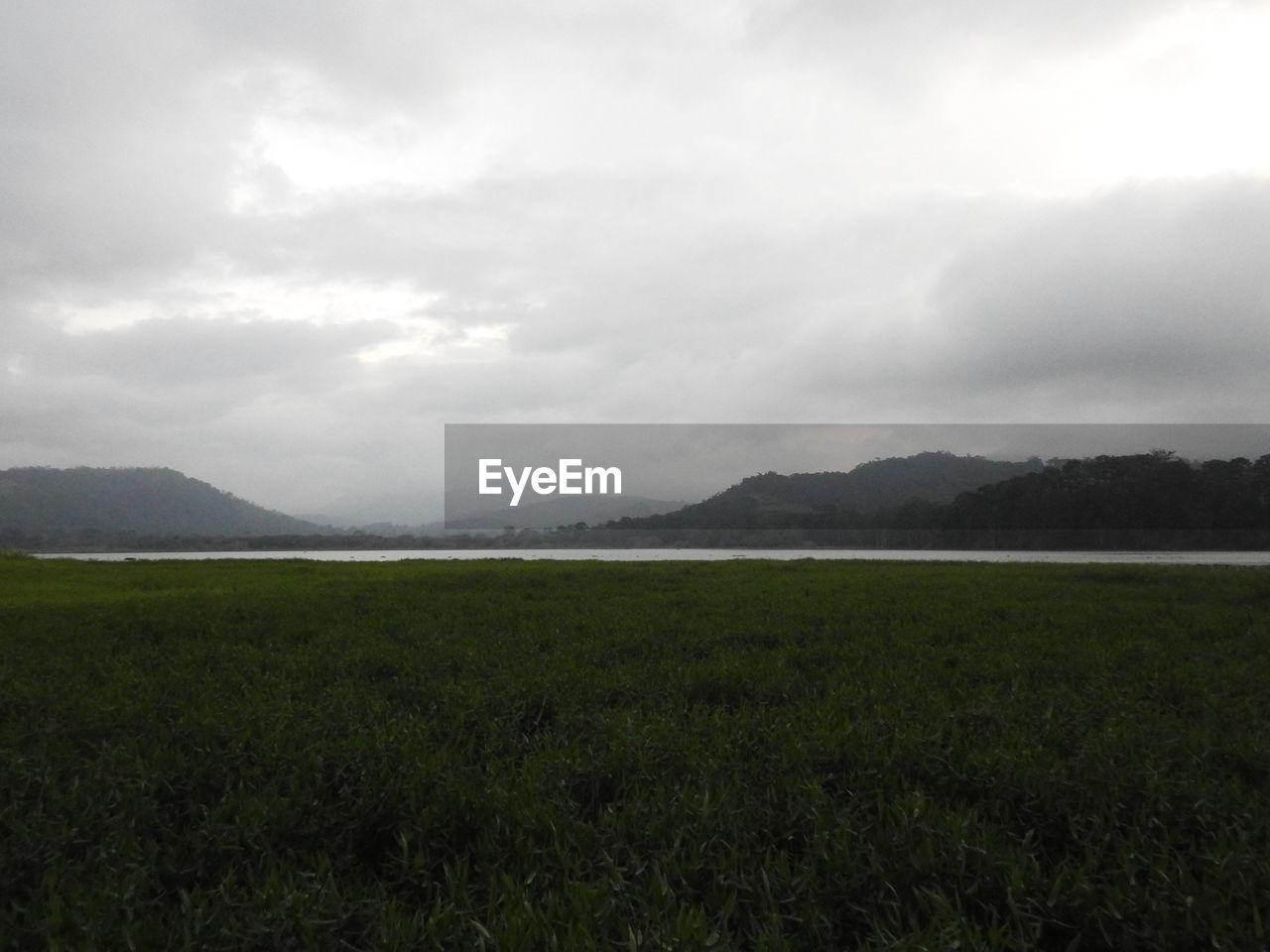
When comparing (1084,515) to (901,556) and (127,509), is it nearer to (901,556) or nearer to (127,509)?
(901,556)

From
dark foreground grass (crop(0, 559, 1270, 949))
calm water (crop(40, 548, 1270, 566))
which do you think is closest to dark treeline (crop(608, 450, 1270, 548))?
calm water (crop(40, 548, 1270, 566))

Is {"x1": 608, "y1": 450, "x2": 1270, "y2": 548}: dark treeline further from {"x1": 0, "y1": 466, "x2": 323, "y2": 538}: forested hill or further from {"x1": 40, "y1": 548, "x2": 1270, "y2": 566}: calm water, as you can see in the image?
{"x1": 0, "y1": 466, "x2": 323, "y2": 538}: forested hill

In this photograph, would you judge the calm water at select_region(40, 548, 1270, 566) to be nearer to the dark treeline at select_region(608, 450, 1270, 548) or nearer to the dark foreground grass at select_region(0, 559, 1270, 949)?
the dark treeline at select_region(608, 450, 1270, 548)

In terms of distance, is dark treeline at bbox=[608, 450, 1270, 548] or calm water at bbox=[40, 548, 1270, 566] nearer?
calm water at bbox=[40, 548, 1270, 566]

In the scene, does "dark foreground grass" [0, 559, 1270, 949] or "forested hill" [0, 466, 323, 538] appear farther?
"forested hill" [0, 466, 323, 538]

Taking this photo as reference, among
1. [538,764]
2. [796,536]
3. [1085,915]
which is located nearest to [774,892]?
[1085,915]

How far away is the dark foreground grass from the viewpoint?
2.34 m

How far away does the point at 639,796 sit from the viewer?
10.5 ft

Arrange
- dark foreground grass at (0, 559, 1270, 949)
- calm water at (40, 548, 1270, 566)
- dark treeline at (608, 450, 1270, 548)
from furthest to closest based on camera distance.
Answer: dark treeline at (608, 450, 1270, 548) < calm water at (40, 548, 1270, 566) < dark foreground grass at (0, 559, 1270, 949)

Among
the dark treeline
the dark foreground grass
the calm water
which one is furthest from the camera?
the dark treeline

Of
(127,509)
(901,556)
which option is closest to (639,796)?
(901,556)

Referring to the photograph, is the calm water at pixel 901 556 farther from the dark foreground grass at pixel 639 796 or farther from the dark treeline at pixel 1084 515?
the dark foreground grass at pixel 639 796

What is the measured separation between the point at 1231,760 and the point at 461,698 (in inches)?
166

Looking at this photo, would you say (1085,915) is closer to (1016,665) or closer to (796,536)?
(1016,665)
